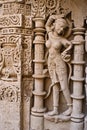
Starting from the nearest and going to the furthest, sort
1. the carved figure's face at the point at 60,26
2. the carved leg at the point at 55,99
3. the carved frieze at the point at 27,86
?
the carved figure's face at the point at 60,26
the carved leg at the point at 55,99
the carved frieze at the point at 27,86

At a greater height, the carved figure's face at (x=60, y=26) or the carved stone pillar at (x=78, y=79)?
the carved figure's face at (x=60, y=26)

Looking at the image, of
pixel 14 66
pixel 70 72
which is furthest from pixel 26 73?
pixel 70 72

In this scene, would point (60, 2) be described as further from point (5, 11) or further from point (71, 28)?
point (5, 11)

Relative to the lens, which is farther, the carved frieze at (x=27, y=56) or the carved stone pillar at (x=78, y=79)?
the carved frieze at (x=27, y=56)

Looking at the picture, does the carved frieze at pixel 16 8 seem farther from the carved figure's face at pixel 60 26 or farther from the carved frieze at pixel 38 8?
the carved figure's face at pixel 60 26

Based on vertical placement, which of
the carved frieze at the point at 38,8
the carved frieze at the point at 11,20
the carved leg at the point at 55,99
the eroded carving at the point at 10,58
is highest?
the carved frieze at the point at 38,8

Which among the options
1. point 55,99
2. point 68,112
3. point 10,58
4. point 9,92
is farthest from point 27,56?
point 68,112

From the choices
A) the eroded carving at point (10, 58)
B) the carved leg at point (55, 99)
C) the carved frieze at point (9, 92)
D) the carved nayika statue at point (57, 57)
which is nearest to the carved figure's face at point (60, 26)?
the carved nayika statue at point (57, 57)

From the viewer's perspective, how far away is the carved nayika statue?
2178 mm

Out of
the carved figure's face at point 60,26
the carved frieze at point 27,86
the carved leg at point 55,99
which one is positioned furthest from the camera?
the carved frieze at point 27,86

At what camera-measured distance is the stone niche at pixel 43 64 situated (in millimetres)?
2186

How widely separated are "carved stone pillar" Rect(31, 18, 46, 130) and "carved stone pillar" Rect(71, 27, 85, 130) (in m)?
0.34

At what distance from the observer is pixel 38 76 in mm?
2281

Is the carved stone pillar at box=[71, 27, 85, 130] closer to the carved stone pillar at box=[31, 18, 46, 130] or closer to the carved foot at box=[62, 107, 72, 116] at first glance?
the carved foot at box=[62, 107, 72, 116]
